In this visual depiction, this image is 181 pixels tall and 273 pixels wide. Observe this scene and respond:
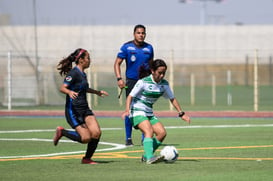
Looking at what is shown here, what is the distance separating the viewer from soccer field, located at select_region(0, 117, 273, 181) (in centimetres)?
1174

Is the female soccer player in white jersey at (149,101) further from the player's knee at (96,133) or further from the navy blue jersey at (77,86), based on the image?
the navy blue jersey at (77,86)

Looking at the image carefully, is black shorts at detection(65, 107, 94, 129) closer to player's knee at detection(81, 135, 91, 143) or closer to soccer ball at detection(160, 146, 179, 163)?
player's knee at detection(81, 135, 91, 143)

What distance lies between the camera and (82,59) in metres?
14.0

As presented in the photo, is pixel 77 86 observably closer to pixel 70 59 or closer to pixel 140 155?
pixel 70 59

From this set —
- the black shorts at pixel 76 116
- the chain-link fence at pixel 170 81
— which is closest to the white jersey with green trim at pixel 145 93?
the black shorts at pixel 76 116

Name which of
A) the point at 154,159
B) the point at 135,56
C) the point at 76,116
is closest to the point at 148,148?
the point at 154,159

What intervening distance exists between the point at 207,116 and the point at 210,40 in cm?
3795

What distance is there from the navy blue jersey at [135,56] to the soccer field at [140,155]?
1503mm

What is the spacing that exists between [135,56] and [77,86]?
3916 mm

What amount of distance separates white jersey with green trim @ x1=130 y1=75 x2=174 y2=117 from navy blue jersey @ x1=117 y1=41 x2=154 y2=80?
337 cm

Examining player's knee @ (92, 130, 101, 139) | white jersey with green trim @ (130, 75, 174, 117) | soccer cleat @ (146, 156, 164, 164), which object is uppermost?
white jersey with green trim @ (130, 75, 174, 117)

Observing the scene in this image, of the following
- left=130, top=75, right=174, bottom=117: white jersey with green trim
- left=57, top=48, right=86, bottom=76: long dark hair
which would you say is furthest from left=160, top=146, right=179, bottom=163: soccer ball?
left=57, top=48, right=86, bottom=76: long dark hair

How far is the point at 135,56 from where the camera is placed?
17.6 metres

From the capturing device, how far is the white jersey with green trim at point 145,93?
14125 mm
